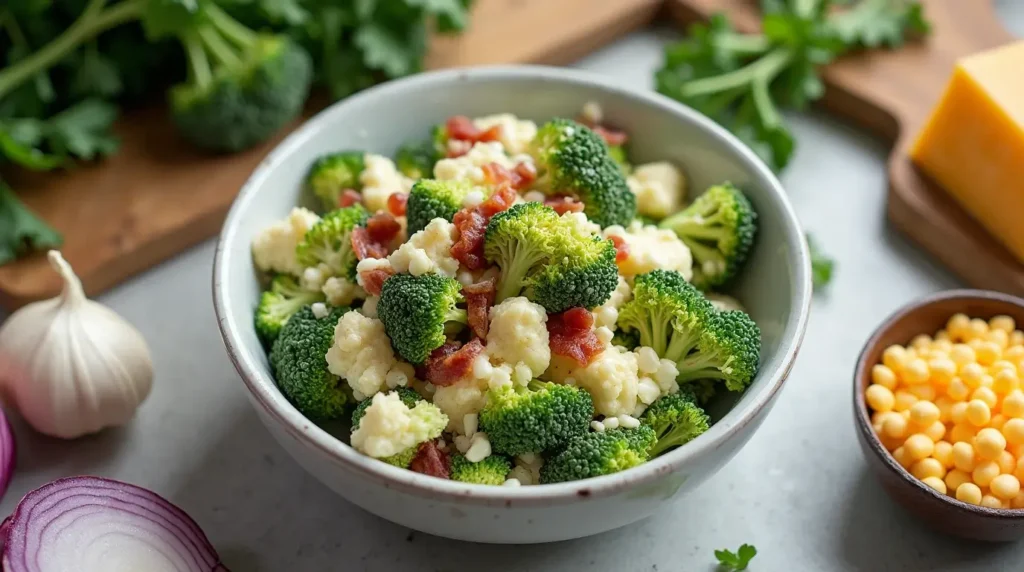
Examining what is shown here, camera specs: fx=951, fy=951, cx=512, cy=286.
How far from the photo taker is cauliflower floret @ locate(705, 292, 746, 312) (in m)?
1.84

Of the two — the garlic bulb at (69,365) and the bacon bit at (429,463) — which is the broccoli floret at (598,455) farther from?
the garlic bulb at (69,365)

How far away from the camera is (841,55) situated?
A: 107 inches

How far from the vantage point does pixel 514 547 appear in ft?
5.84

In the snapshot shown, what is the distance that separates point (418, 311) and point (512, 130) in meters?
0.62

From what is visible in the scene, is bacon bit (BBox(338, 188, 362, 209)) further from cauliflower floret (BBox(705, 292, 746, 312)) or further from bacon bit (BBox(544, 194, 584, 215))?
cauliflower floret (BBox(705, 292, 746, 312))

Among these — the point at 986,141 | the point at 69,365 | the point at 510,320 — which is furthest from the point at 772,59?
the point at 69,365

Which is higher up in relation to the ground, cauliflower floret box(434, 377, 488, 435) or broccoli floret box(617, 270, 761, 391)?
broccoli floret box(617, 270, 761, 391)

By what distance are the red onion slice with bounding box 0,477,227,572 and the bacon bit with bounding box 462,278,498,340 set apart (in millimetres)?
652

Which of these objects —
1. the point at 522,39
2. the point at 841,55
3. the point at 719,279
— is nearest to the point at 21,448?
the point at 719,279

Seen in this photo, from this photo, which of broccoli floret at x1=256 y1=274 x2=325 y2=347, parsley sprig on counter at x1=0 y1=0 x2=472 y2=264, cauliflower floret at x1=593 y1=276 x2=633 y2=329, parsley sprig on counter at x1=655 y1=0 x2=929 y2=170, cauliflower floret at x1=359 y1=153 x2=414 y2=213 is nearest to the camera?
cauliflower floret at x1=593 y1=276 x2=633 y2=329

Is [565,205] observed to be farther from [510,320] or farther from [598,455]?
[598,455]

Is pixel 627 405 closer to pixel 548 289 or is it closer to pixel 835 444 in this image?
Answer: pixel 548 289

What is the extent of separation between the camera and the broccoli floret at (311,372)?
1.63 meters

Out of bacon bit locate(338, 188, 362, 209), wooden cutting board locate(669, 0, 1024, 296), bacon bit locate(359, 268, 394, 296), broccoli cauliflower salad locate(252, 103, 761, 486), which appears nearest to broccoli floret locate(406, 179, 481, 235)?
broccoli cauliflower salad locate(252, 103, 761, 486)
